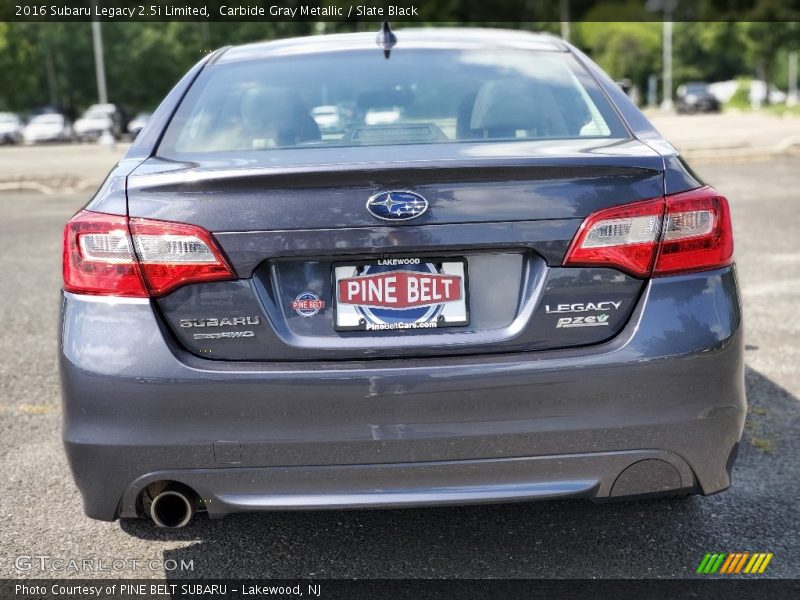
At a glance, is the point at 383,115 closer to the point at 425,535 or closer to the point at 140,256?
the point at 140,256

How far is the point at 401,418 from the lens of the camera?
240cm

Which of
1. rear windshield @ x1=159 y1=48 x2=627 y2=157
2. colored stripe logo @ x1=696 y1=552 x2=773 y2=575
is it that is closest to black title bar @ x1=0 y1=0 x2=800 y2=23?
rear windshield @ x1=159 y1=48 x2=627 y2=157

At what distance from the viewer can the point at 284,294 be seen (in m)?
2.44

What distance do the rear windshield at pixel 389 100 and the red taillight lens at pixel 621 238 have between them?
60 cm

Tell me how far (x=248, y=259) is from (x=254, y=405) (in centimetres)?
36

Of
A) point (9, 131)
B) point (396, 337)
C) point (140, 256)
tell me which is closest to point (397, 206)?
point (396, 337)

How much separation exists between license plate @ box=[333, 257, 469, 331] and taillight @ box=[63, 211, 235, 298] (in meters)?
0.30

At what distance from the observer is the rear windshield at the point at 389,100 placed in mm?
3127

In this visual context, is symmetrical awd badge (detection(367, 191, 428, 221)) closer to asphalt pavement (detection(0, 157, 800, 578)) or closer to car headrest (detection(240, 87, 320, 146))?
car headrest (detection(240, 87, 320, 146))

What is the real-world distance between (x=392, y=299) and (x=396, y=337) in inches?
3.8

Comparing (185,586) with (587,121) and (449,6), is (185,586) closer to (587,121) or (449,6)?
(587,121)

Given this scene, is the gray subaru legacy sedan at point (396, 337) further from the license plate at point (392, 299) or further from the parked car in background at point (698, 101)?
the parked car in background at point (698, 101)

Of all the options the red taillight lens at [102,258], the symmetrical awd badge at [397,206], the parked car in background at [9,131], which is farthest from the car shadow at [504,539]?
the parked car in background at [9,131]

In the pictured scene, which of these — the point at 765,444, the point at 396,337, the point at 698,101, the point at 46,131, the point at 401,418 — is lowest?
the point at 698,101
